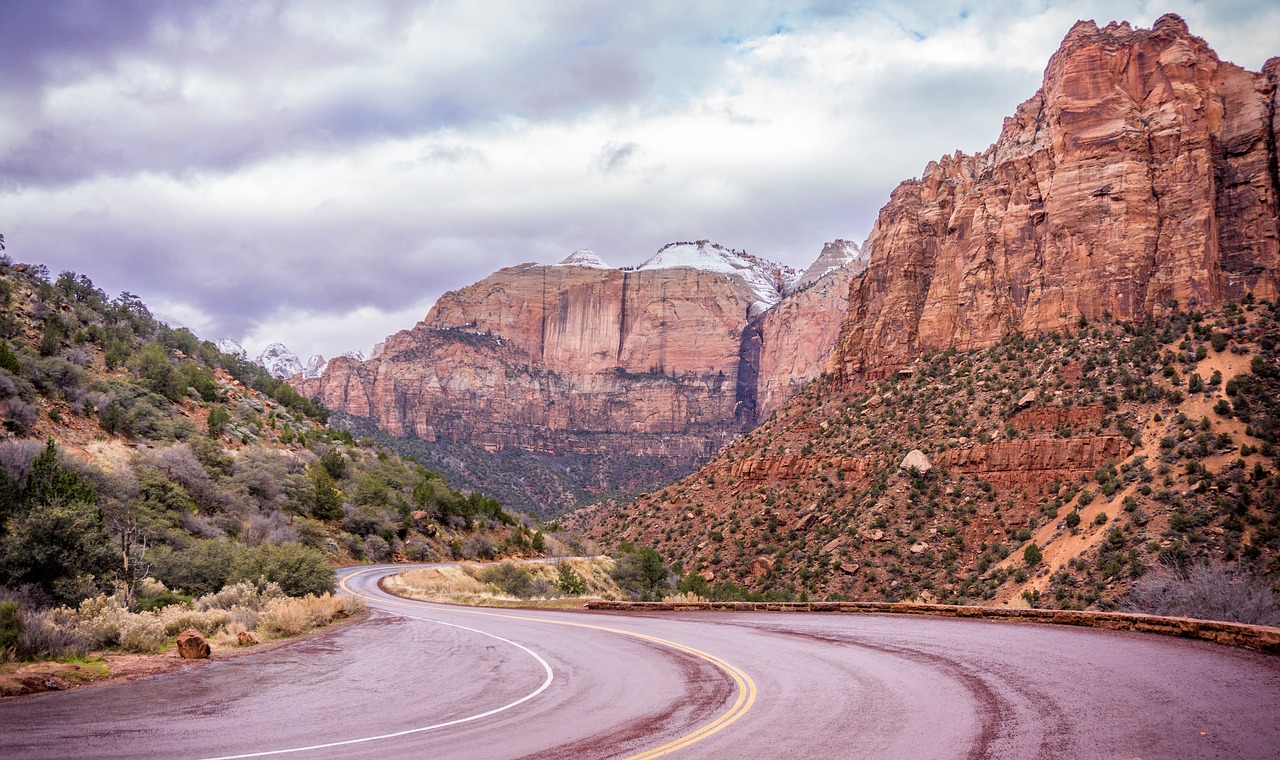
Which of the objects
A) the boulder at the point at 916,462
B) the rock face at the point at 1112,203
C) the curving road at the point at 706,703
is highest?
the rock face at the point at 1112,203

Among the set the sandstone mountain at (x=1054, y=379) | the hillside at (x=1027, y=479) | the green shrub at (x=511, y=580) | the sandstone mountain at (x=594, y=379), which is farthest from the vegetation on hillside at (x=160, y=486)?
the sandstone mountain at (x=594, y=379)

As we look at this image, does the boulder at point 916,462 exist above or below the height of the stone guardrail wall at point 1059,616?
above

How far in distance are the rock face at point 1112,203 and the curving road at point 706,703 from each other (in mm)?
52092

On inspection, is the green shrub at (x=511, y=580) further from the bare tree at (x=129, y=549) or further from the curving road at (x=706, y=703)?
the curving road at (x=706, y=703)

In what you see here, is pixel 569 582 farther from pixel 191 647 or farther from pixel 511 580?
pixel 191 647

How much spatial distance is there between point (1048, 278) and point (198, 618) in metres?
63.7

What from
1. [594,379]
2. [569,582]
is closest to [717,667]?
[569,582]

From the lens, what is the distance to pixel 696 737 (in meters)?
7.96

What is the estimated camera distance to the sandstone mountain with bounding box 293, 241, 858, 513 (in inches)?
6524

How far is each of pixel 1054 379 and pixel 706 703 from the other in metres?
49.3

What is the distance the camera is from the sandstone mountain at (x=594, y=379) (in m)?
166

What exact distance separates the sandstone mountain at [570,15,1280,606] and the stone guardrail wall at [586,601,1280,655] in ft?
43.4

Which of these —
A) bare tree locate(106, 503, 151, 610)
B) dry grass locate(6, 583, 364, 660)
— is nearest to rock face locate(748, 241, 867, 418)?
bare tree locate(106, 503, 151, 610)

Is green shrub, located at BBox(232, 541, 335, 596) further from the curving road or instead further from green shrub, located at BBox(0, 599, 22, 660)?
green shrub, located at BBox(0, 599, 22, 660)
